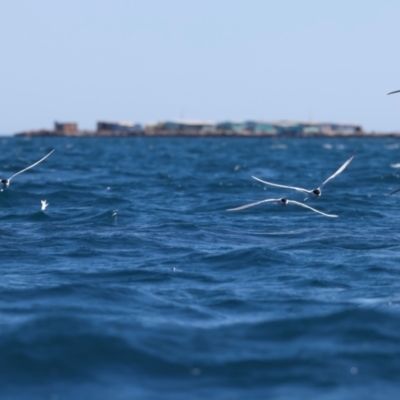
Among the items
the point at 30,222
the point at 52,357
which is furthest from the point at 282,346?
the point at 30,222

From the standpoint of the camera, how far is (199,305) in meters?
20.7

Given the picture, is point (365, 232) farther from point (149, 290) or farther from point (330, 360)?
point (330, 360)

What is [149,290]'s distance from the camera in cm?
2231

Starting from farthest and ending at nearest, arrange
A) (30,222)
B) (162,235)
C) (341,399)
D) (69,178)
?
(69,178) < (30,222) < (162,235) < (341,399)

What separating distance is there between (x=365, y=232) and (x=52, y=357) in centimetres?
1760

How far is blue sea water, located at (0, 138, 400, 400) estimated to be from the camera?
16.2 meters

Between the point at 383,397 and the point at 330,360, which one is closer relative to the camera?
the point at 383,397

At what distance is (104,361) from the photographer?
17156 millimetres

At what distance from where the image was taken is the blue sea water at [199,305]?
1623 centimetres

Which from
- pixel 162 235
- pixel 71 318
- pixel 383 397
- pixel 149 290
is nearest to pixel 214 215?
pixel 162 235

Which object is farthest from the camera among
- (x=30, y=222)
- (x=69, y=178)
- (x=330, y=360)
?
(x=69, y=178)

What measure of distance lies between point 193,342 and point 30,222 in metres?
19.0

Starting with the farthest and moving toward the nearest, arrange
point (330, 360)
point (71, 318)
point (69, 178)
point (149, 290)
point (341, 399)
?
1. point (69, 178)
2. point (149, 290)
3. point (71, 318)
4. point (330, 360)
5. point (341, 399)

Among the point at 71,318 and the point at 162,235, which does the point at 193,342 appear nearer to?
the point at 71,318
